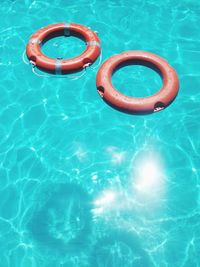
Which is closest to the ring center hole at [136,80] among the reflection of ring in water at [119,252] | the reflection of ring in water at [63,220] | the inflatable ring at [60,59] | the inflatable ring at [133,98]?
the inflatable ring at [133,98]

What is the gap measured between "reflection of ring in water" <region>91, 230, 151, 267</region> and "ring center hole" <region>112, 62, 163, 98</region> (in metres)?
4.27

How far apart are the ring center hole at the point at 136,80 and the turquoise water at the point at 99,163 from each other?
1.5 inches

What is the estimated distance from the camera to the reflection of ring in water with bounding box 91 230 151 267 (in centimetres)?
759

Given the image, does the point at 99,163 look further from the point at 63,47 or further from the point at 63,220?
the point at 63,47

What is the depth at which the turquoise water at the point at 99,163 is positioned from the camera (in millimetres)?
7824

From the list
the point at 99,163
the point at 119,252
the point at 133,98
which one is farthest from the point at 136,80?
the point at 119,252

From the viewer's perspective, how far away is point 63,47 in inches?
452

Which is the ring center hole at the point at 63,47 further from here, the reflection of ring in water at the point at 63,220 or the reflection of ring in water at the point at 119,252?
the reflection of ring in water at the point at 119,252

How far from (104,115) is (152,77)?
208 cm

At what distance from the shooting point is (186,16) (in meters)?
12.5

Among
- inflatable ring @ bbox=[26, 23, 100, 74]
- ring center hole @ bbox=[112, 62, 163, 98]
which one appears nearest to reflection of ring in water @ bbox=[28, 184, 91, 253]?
ring center hole @ bbox=[112, 62, 163, 98]

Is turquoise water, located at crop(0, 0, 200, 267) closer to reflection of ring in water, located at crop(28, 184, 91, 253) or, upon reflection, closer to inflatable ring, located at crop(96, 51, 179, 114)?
reflection of ring in water, located at crop(28, 184, 91, 253)

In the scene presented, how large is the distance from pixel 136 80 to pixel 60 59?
8.09 feet

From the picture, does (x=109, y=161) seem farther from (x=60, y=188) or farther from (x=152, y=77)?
(x=152, y=77)
